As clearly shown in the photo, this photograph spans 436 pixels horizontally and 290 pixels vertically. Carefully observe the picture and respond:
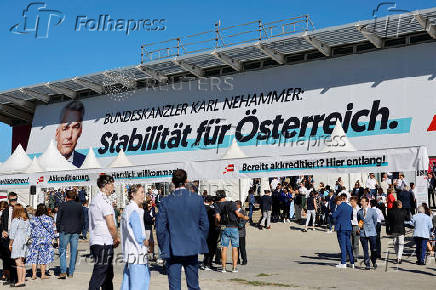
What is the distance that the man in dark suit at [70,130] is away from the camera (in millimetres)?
37531

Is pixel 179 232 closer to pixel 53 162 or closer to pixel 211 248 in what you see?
pixel 211 248

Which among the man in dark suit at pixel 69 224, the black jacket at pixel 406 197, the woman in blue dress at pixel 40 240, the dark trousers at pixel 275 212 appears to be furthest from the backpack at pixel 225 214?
the dark trousers at pixel 275 212

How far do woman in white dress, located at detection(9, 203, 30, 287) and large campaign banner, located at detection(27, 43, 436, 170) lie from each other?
47.7ft

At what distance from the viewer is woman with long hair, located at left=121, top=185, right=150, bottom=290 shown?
6863mm

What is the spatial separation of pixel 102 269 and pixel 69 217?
14.4ft

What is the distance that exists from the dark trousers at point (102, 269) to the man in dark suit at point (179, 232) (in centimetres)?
119

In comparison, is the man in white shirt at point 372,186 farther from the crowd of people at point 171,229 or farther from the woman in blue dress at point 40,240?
the woman in blue dress at point 40,240

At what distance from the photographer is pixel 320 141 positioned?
26141 millimetres

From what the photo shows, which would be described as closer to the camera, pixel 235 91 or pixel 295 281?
pixel 295 281

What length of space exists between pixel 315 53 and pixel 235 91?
487 cm

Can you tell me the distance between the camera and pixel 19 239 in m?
10.8

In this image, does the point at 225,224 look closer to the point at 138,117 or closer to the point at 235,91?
the point at 235,91

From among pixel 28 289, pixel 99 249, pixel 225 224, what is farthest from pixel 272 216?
pixel 99 249

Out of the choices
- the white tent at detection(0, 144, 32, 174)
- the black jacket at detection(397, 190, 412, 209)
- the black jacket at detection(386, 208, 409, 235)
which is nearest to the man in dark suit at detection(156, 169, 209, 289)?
the black jacket at detection(386, 208, 409, 235)
